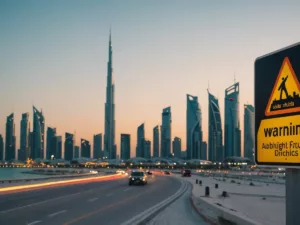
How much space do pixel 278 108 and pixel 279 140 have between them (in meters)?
0.54

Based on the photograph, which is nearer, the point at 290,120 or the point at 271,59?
the point at 290,120

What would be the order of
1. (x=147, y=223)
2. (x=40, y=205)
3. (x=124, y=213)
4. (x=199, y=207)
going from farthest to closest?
(x=40, y=205)
(x=199, y=207)
(x=124, y=213)
(x=147, y=223)

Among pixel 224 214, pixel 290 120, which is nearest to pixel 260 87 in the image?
pixel 290 120

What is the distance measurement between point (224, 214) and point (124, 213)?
655 cm

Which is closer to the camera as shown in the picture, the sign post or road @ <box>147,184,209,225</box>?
the sign post

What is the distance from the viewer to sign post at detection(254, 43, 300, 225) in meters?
6.39

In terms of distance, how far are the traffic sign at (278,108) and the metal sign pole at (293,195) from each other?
0.21 metres

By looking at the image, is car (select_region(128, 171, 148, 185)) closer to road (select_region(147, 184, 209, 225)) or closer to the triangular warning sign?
road (select_region(147, 184, 209, 225))

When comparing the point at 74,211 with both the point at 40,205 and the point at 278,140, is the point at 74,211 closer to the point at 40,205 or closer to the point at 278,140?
the point at 40,205

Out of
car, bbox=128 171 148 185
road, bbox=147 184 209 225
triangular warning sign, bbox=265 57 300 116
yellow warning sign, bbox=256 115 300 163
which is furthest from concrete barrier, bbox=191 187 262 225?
car, bbox=128 171 148 185

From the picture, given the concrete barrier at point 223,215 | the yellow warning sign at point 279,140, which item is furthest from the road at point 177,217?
the yellow warning sign at point 279,140

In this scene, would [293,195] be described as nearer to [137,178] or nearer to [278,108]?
[278,108]

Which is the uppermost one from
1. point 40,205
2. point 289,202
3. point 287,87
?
point 287,87

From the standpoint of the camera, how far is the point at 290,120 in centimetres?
653
